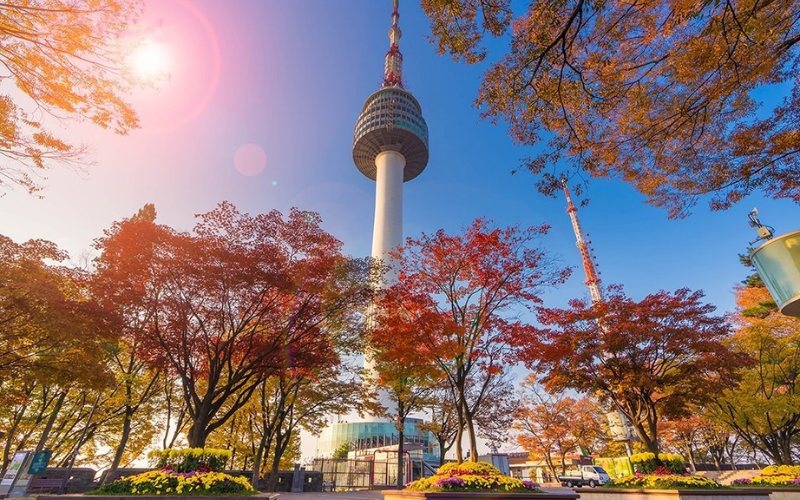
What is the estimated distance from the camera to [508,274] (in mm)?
14055

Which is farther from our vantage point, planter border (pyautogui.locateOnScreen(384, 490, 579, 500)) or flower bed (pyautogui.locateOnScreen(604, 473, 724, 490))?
flower bed (pyautogui.locateOnScreen(604, 473, 724, 490))

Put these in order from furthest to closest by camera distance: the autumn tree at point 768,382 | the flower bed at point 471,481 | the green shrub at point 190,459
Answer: the autumn tree at point 768,382 < the green shrub at point 190,459 < the flower bed at point 471,481

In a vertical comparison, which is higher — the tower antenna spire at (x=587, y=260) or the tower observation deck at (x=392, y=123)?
the tower observation deck at (x=392, y=123)

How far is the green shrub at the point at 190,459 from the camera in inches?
392

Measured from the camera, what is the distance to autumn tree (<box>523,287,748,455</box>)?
16.1m

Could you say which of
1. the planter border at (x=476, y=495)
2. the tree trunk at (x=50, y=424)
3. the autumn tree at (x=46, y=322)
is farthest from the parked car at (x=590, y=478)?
the tree trunk at (x=50, y=424)

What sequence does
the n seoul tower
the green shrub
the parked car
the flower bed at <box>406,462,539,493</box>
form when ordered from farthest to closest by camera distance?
the n seoul tower → the parked car → the green shrub → the flower bed at <box>406,462,539,493</box>

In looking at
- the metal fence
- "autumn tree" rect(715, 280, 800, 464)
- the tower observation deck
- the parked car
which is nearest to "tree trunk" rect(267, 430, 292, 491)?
the metal fence

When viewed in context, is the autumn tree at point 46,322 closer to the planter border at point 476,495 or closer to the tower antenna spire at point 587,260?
the planter border at point 476,495

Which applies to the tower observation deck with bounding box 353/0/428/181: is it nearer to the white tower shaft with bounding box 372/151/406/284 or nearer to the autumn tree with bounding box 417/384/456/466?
the white tower shaft with bounding box 372/151/406/284

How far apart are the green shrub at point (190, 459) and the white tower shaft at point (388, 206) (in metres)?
46.5

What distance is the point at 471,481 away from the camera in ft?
31.3

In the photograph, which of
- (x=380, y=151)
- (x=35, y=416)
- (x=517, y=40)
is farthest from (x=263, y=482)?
(x=380, y=151)

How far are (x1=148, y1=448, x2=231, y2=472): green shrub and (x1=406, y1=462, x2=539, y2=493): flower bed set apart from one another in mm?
5380
